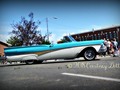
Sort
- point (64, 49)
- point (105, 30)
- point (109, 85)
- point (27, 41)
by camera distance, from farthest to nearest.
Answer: point (105, 30)
point (27, 41)
point (64, 49)
point (109, 85)

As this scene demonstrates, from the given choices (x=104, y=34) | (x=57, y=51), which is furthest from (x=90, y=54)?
(x=104, y=34)

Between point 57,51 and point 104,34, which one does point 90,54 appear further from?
point 104,34

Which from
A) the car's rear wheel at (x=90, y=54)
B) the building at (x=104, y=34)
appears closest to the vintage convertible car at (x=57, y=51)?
the car's rear wheel at (x=90, y=54)

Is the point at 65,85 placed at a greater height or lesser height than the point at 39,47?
lesser

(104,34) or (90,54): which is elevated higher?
(104,34)

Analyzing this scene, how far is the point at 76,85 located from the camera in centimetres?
464

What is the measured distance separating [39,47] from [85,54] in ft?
7.80

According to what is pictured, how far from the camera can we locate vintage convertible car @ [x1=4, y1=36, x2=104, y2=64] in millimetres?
11367

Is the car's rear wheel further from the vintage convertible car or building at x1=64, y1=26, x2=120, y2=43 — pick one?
building at x1=64, y1=26, x2=120, y2=43

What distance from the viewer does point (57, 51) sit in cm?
1136

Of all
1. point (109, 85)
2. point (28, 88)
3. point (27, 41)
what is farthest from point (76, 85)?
point (27, 41)

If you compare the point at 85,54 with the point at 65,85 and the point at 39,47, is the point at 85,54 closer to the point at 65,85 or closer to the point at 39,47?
the point at 39,47

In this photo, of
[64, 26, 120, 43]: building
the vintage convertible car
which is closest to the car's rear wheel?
the vintage convertible car

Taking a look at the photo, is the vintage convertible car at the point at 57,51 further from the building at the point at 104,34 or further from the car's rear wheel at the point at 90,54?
the building at the point at 104,34
